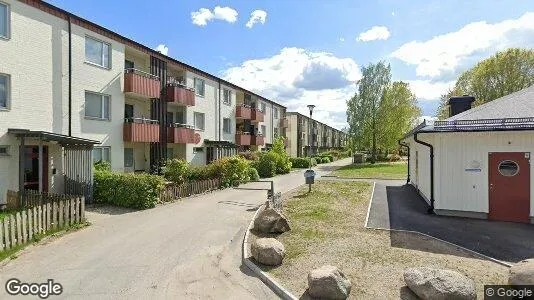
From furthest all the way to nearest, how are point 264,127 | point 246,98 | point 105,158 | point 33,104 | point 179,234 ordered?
point 264,127, point 246,98, point 105,158, point 33,104, point 179,234

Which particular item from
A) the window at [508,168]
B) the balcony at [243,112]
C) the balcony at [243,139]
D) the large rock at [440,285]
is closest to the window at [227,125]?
the balcony at [243,139]

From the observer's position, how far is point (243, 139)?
118 ft

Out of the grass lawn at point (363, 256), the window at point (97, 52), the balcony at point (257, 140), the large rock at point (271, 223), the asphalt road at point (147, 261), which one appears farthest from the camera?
the balcony at point (257, 140)

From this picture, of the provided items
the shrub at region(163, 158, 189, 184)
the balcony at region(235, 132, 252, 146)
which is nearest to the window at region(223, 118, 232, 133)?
the balcony at region(235, 132, 252, 146)

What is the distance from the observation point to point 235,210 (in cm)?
1433

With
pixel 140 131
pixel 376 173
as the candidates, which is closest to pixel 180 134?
pixel 140 131

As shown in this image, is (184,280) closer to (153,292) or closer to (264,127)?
(153,292)

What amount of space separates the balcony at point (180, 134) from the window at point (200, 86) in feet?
12.6

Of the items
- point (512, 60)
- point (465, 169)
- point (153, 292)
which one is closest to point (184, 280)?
point (153, 292)

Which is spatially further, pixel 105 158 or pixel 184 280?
pixel 105 158

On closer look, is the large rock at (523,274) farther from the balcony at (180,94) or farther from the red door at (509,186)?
the balcony at (180,94)

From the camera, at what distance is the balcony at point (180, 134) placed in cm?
2455

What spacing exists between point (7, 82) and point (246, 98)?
90.0 feet

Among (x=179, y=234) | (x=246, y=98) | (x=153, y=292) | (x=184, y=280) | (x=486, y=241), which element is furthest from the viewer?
(x=246, y=98)
